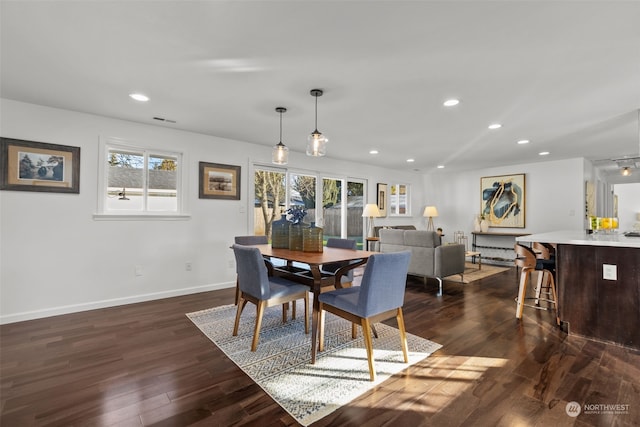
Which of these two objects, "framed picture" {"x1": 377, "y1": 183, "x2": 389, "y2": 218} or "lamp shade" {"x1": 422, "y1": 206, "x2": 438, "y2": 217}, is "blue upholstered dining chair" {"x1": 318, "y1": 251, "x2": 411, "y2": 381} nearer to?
"framed picture" {"x1": 377, "y1": 183, "x2": 389, "y2": 218}

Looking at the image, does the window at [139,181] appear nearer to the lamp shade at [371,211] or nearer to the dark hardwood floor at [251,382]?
the dark hardwood floor at [251,382]

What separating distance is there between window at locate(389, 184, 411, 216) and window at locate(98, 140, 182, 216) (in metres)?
A: 5.13

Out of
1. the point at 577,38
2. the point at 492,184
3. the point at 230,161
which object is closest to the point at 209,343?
the point at 230,161

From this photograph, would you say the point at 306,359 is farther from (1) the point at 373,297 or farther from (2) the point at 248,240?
(2) the point at 248,240

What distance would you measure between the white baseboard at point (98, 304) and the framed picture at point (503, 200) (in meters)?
6.31

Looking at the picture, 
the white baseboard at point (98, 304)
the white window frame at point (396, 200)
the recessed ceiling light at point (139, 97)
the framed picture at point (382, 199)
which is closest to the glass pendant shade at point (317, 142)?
the recessed ceiling light at point (139, 97)

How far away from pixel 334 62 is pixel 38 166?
3355 mm

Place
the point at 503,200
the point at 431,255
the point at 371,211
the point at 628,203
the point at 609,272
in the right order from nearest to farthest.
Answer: the point at 609,272 → the point at 431,255 → the point at 371,211 → the point at 503,200 → the point at 628,203

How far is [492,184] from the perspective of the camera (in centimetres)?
713

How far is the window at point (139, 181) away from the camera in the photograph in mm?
3695

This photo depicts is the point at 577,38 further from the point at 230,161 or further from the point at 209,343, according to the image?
the point at 230,161

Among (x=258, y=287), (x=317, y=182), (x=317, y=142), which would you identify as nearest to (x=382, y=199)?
(x=317, y=182)

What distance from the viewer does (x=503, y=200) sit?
6949mm

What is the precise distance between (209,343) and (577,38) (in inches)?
141
